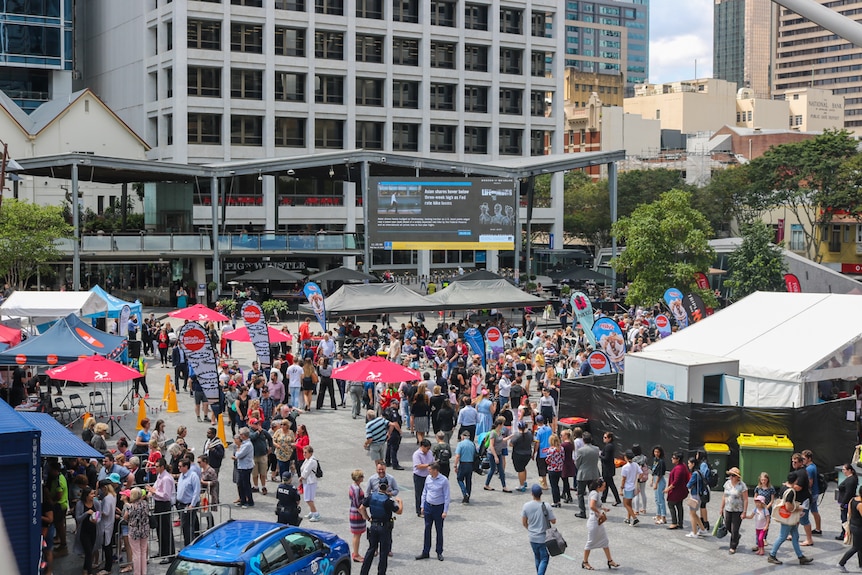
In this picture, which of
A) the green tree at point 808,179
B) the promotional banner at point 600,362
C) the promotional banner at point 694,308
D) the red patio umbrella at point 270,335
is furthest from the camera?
the green tree at point 808,179

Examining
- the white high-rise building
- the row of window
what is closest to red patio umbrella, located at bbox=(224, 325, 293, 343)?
the white high-rise building

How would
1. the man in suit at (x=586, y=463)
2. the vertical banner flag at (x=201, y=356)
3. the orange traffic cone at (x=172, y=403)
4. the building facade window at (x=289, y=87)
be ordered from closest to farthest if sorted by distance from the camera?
the man in suit at (x=586, y=463) < the vertical banner flag at (x=201, y=356) < the orange traffic cone at (x=172, y=403) < the building facade window at (x=289, y=87)

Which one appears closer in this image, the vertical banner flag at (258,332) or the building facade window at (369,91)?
the vertical banner flag at (258,332)

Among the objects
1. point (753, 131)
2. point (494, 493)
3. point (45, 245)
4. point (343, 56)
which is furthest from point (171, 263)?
point (753, 131)

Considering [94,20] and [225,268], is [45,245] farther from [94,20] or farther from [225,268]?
[94,20]

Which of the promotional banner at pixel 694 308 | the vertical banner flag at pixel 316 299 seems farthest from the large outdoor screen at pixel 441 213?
the promotional banner at pixel 694 308

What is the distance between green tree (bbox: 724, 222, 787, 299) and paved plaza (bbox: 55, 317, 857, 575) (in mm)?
36434

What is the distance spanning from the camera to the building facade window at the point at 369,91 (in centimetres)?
7512

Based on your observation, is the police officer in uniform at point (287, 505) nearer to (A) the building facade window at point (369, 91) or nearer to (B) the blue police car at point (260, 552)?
(B) the blue police car at point (260, 552)

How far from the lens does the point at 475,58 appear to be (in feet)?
262

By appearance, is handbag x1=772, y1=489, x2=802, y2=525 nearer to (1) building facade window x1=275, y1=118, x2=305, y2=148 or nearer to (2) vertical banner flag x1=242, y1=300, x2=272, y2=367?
(2) vertical banner flag x1=242, y1=300, x2=272, y2=367

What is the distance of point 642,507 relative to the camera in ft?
58.3

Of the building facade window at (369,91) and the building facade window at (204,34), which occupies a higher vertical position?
the building facade window at (204,34)

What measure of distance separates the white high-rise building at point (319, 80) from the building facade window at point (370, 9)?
0.08 m
